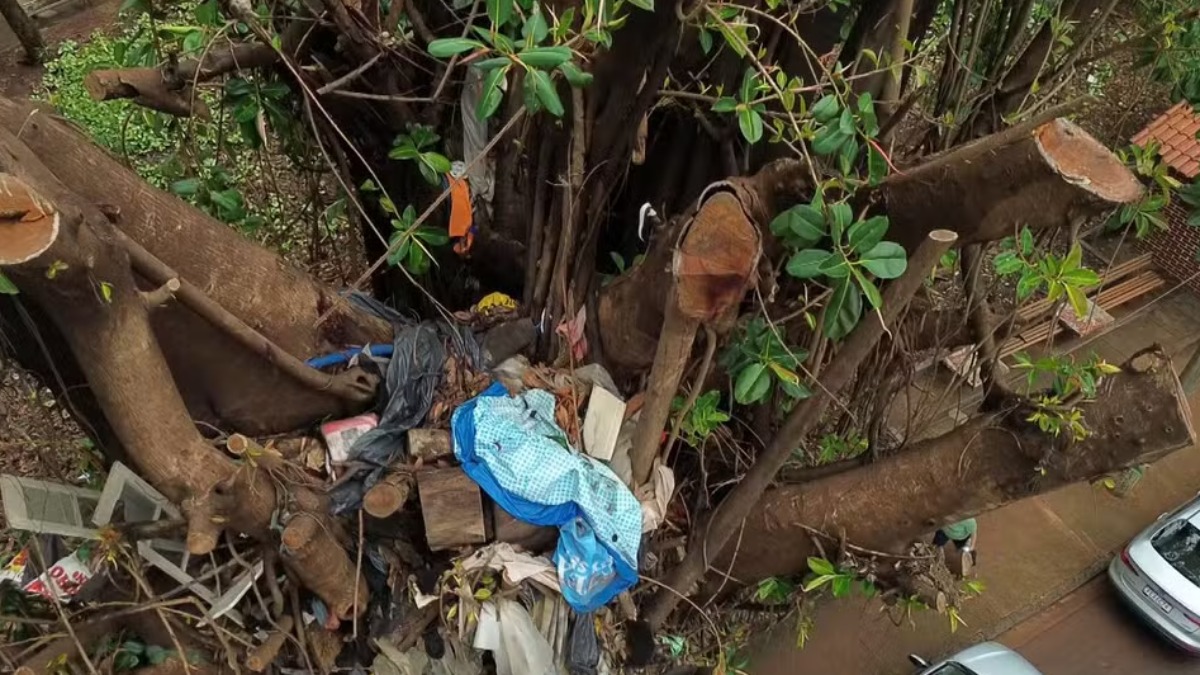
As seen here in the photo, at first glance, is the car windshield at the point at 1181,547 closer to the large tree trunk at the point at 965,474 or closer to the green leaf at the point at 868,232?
the large tree trunk at the point at 965,474

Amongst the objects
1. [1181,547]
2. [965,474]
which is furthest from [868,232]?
[1181,547]

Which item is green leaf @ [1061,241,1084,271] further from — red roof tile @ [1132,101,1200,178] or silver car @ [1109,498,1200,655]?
silver car @ [1109,498,1200,655]

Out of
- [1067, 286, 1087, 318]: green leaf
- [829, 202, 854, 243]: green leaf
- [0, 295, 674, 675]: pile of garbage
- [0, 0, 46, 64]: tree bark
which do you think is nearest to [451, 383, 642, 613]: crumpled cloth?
[0, 295, 674, 675]: pile of garbage

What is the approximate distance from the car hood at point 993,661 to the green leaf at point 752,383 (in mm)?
3670

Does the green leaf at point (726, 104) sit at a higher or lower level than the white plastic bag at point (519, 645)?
higher

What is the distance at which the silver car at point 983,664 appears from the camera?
5.34m

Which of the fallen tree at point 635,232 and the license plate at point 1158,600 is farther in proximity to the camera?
the license plate at point 1158,600

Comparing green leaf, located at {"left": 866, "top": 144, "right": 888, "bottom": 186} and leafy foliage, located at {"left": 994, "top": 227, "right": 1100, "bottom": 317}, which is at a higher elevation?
green leaf, located at {"left": 866, "top": 144, "right": 888, "bottom": 186}

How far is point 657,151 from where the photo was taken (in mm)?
3219

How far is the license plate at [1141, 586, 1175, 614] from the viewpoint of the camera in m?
6.20

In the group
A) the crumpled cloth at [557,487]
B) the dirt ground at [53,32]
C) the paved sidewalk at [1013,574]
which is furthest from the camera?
the dirt ground at [53,32]

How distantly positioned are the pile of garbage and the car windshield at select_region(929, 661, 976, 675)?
123 inches

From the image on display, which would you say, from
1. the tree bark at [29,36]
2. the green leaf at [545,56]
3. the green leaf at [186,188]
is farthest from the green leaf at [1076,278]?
the tree bark at [29,36]

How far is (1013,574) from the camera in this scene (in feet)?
22.0
